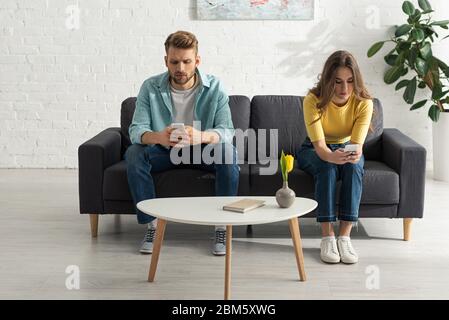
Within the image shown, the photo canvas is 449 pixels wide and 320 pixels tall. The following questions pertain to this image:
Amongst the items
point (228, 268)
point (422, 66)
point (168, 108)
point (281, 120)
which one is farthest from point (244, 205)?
point (422, 66)

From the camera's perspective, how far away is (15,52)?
5.74m

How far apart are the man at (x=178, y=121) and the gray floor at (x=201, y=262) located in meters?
0.21

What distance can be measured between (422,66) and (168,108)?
2.31 meters

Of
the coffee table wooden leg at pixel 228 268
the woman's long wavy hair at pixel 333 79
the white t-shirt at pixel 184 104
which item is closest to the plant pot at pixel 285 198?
the coffee table wooden leg at pixel 228 268

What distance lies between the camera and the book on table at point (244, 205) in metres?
2.88

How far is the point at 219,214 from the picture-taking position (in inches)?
112

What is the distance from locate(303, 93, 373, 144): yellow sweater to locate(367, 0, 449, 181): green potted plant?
1.82 meters

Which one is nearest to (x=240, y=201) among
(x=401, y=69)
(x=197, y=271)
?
(x=197, y=271)

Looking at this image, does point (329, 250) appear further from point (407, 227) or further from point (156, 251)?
point (156, 251)

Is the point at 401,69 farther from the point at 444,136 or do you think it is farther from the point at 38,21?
the point at 38,21

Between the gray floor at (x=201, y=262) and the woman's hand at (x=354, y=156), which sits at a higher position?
the woman's hand at (x=354, y=156)

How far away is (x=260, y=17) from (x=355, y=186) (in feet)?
8.13

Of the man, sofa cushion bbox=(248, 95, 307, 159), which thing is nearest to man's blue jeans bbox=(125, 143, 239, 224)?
the man

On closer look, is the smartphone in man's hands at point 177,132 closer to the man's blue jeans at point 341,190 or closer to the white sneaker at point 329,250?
the man's blue jeans at point 341,190
